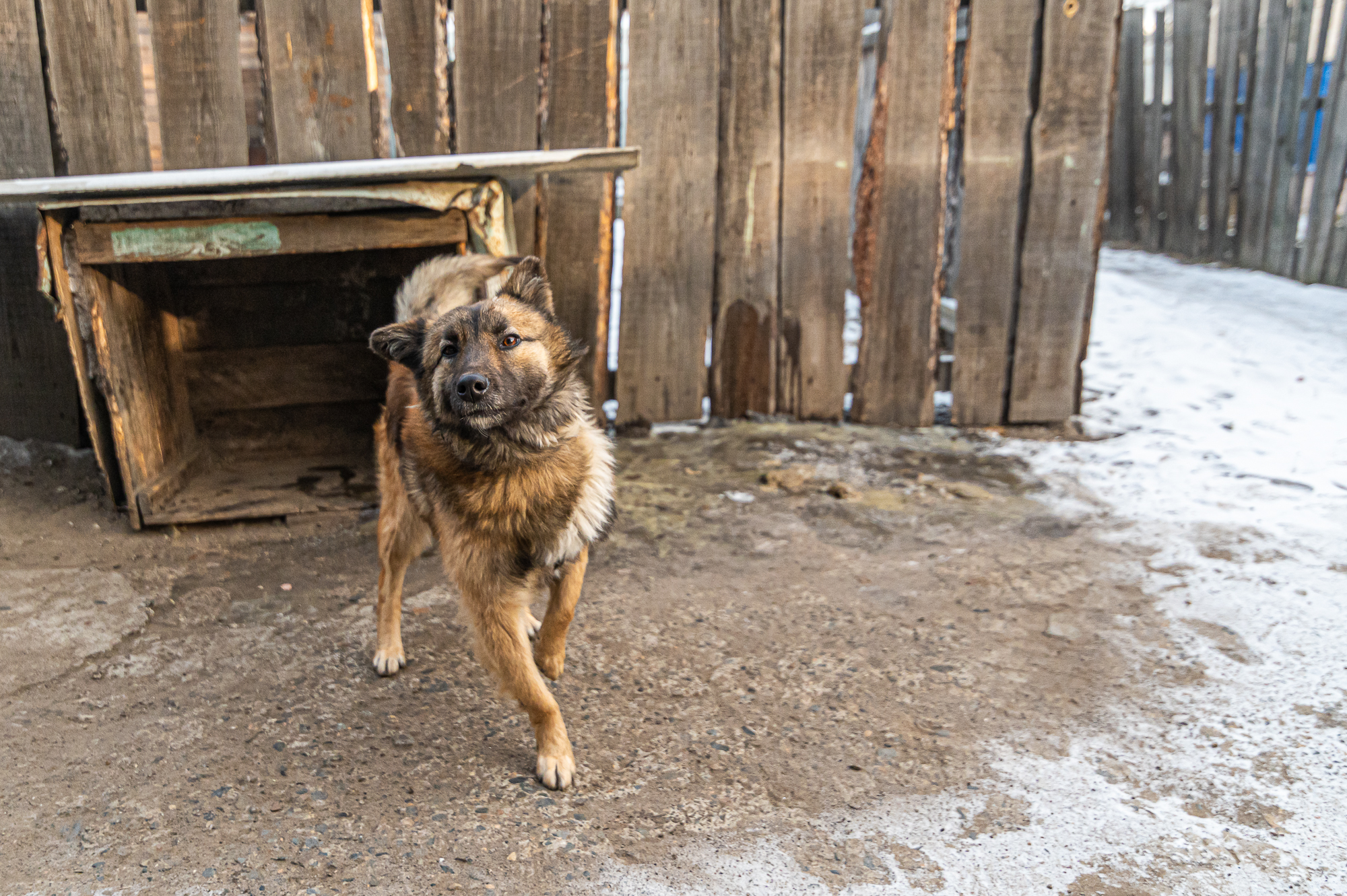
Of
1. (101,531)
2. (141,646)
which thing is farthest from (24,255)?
(141,646)

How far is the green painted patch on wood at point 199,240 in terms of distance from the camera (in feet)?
10.8

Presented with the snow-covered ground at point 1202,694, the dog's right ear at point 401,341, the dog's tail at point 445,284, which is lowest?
the snow-covered ground at point 1202,694

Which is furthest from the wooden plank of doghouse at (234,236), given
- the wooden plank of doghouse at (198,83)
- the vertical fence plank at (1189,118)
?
the vertical fence plank at (1189,118)

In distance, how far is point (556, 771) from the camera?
2.24m

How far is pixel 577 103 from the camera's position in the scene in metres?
4.24

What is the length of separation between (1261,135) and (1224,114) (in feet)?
1.58

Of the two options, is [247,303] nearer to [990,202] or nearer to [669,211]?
[669,211]

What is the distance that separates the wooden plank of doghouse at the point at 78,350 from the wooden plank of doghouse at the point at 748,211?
285 centimetres

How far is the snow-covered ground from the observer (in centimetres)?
193

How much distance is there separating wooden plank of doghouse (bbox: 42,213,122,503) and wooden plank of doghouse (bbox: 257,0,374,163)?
1.06 m

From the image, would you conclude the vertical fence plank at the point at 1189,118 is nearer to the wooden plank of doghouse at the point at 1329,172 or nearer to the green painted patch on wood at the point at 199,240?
the wooden plank of doghouse at the point at 1329,172

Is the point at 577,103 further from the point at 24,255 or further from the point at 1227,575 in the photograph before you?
the point at 1227,575

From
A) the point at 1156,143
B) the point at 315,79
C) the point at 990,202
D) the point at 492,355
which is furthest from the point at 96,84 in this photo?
the point at 1156,143

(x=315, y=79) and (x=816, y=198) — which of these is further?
(x=816, y=198)
